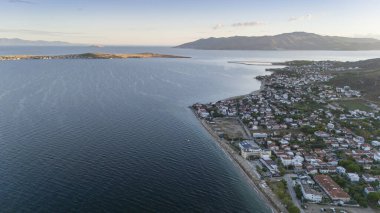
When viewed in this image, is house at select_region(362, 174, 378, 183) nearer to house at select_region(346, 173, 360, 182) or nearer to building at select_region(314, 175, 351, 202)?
house at select_region(346, 173, 360, 182)

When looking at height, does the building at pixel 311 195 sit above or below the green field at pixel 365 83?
below

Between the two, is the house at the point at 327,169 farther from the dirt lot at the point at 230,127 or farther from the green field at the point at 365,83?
the green field at the point at 365,83

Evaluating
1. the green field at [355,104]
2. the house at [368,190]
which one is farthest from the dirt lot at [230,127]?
the green field at [355,104]

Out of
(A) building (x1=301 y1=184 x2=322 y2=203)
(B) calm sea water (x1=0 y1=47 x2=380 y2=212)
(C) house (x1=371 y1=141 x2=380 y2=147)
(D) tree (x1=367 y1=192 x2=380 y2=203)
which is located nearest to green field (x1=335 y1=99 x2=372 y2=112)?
(C) house (x1=371 y1=141 x2=380 y2=147)

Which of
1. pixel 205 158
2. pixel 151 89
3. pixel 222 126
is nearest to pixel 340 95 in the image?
pixel 222 126

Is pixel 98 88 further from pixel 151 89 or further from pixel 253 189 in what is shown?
pixel 253 189

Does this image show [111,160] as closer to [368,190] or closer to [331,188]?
[331,188]

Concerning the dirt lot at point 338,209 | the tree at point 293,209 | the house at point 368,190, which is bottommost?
the dirt lot at point 338,209

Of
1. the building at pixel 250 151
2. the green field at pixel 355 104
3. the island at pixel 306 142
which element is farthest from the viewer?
the green field at pixel 355 104
